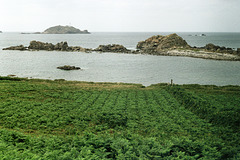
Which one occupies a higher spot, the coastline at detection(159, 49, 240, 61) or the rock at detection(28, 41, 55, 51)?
the rock at detection(28, 41, 55, 51)

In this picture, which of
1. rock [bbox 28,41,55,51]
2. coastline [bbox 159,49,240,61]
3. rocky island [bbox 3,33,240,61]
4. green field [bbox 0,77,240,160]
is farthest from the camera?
rock [bbox 28,41,55,51]

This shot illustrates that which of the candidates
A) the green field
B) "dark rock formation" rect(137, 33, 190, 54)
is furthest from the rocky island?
the green field

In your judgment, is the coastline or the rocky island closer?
the coastline

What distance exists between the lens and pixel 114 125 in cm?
2020

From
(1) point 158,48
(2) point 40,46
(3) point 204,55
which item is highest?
(1) point 158,48

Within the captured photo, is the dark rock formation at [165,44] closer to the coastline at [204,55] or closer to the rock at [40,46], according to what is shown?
the coastline at [204,55]

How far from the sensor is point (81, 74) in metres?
59.7

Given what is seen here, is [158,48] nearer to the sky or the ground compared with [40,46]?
nearer to the sky

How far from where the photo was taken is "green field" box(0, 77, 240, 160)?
1352cm

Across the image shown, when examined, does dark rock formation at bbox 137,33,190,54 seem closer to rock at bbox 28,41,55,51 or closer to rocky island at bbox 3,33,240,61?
rocky island at bbox 3,33,240,61

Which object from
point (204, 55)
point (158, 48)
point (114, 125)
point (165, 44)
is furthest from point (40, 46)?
point (114, 125)

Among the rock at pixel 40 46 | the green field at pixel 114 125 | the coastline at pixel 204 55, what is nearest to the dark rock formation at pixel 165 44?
the coastline at pixel 204 55

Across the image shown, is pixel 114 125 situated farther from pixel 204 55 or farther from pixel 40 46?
pixel 40 46

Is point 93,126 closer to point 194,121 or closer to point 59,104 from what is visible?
point 59,104
